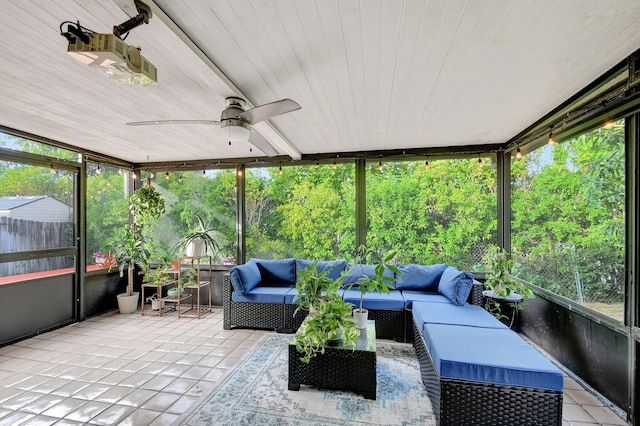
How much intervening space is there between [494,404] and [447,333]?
2.01ft

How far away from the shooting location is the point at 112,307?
5051mm

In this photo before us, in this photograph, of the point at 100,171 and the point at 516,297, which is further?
the point at 100,171

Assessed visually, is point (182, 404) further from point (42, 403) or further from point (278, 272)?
point (278, 272)

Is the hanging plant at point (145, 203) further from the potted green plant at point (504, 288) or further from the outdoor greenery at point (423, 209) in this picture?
the potted green plant at point (504, 288)

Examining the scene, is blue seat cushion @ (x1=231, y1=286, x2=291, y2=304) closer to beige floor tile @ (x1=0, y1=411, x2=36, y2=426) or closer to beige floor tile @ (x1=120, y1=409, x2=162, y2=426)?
beige floor tile @ (x1=120, y1=409, x2=162, y2=426)

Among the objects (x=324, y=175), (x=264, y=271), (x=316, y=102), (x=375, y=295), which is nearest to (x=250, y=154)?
(x=324, y=175)

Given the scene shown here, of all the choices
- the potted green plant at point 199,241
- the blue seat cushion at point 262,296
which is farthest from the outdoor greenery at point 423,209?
the blue seat cushion at point 262,296

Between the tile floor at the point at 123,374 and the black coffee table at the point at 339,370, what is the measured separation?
0.80 meters

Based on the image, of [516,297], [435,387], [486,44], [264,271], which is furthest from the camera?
[264,271]

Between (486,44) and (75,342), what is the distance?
5217 mm

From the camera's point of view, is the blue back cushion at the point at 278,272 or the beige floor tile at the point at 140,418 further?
the blue back cushion at the point at 278,272

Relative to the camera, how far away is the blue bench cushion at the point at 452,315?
284cm

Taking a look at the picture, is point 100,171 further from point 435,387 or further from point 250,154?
point 435,387

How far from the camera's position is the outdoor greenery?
8.70ft
